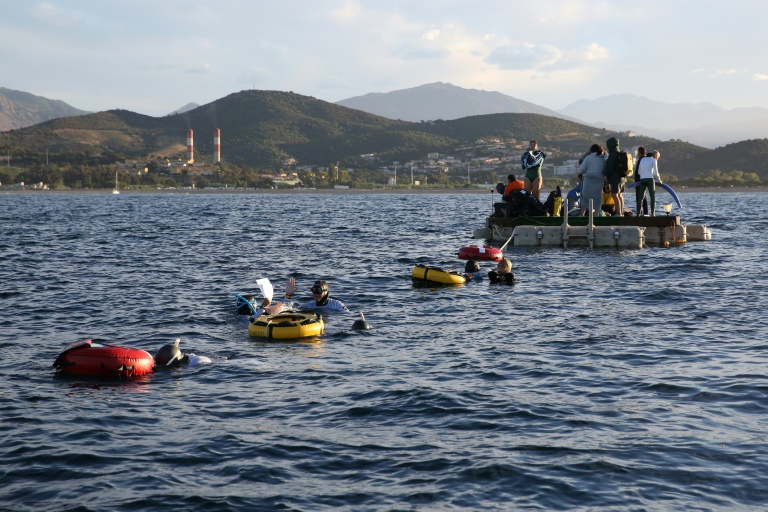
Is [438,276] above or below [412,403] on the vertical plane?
above

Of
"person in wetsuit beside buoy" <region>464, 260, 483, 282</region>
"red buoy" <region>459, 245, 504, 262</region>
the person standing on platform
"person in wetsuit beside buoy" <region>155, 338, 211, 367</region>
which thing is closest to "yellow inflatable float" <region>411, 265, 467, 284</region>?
"person in wetsuit beside buoy" <region>464, 260, 483, 282</region>

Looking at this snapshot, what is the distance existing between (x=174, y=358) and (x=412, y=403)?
504 centimetres

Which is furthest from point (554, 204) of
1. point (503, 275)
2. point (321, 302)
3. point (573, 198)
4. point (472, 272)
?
point (321, 302)

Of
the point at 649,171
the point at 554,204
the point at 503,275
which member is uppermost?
the point at 649,171

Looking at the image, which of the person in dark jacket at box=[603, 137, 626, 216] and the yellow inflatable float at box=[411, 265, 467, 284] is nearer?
the yellow inflatable float at box=[411, 265, 467, 284]

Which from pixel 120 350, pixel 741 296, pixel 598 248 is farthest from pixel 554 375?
pixel 598 248

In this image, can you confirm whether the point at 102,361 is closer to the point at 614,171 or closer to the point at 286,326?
the point at 286,326

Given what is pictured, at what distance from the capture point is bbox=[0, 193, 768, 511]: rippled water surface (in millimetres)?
9781

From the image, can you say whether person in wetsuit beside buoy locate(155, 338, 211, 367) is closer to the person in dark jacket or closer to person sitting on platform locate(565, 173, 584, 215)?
the person in dark jacket

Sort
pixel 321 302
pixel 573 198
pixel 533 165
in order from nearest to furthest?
pixel 321 302
pixel 533 165
pixel 573 198

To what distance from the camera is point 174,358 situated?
15531 mm

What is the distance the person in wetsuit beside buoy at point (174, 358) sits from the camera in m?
15.5

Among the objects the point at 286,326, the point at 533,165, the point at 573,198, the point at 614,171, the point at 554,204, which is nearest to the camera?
the point at 286,326

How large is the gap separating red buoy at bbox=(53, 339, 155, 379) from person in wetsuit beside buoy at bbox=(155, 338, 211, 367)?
0.36 metres
